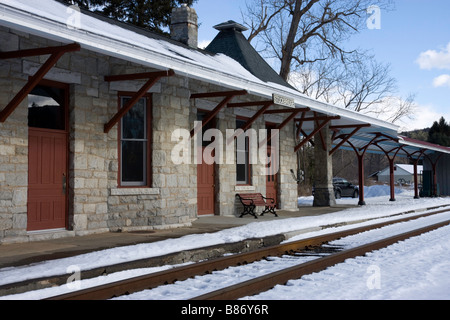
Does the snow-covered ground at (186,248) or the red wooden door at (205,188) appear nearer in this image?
the snow-covered ground at (186,248)

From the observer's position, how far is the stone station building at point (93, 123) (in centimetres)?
851

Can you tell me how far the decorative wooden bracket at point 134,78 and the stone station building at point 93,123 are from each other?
2 centimetres

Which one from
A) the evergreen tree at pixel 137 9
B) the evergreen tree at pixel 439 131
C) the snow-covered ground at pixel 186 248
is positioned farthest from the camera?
the evergreen tree at pixel 439 131

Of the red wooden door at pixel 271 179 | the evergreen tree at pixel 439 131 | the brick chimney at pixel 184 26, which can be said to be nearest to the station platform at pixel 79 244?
the red wooden door at pixel 271 179

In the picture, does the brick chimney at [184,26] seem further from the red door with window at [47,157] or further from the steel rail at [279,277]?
the steel rail at [279,277]

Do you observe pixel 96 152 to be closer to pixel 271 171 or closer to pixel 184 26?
pixel 184 26

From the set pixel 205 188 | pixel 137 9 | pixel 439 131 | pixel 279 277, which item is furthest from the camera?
pixel 439 131

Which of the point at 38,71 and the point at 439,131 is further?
the point at 439,131

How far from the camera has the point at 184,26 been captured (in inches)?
608

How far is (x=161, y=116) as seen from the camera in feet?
37.1

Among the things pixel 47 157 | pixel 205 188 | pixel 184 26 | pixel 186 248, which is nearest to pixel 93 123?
pixel 47 157

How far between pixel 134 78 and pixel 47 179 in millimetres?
2506

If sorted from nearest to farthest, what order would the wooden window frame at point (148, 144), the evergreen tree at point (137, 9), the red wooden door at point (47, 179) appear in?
1. the red wooden door at point (47, 179)
2. the wooden window frame at point (148, 144)
3. the evergreen tree at point (137, 9)
